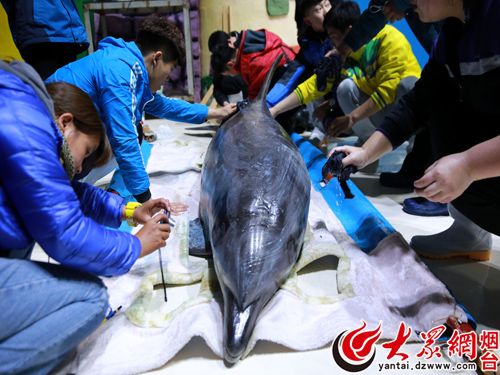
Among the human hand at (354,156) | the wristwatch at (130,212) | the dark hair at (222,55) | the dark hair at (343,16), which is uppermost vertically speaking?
the dark hair at (343,16)

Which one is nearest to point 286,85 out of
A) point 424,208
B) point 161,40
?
point 161,40

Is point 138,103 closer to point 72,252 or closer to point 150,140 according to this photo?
point 150,140

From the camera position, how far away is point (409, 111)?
1.80 m

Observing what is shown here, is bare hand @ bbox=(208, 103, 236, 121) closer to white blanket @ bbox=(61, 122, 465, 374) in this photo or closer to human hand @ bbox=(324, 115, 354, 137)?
human hand @ bbox=(324, 115, 354, 137)

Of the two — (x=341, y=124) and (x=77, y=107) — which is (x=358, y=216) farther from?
(x=77, y=107)

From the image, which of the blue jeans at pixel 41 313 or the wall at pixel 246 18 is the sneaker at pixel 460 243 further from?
the wall at pixel 246 18

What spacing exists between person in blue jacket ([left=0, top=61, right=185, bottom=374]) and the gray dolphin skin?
31cm

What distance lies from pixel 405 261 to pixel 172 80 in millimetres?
5131

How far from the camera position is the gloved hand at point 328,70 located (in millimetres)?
2846

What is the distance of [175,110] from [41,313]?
2.13m

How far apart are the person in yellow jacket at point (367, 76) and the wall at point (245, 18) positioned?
2.99m

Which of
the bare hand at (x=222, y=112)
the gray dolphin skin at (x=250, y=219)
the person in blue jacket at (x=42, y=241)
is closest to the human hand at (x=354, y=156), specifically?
the gray dolphin skin at (x=250, y=219)

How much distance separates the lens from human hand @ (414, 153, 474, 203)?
4.03ft

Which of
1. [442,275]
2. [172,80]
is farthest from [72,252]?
[172,80]
